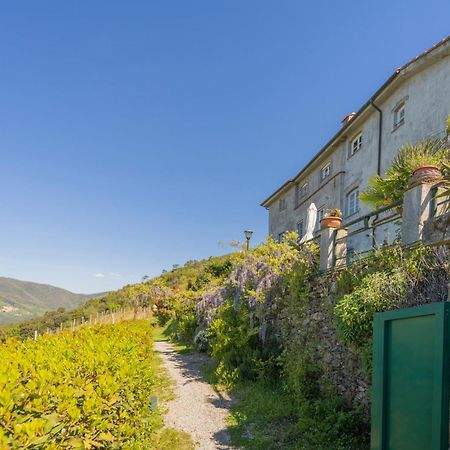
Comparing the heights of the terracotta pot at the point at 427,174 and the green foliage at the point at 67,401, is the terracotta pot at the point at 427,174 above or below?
above

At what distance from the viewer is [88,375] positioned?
3.17m

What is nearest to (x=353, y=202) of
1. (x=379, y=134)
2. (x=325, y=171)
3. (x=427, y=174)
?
(x=379, y=134)

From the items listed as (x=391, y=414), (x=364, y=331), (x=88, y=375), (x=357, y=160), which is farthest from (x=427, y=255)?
(x=357, y=160)

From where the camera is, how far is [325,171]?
714 inches

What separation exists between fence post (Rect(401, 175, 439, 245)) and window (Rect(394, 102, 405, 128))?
8.57 m

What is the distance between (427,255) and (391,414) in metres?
2.05

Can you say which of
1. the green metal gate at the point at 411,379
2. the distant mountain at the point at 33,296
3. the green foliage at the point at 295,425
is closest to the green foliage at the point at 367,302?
the green metal gate at the point at 411,379

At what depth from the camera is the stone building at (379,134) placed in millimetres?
10492

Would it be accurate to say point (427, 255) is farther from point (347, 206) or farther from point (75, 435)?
point (347, 206)

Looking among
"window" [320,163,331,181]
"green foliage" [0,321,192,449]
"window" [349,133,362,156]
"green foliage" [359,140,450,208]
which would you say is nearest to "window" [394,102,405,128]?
"window" [349,133,362,156]

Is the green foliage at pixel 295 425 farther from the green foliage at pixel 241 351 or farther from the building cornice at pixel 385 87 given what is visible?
the building cornice at pixel 385 87

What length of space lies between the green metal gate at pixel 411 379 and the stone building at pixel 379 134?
3.76 metres

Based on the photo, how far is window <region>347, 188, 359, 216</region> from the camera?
14748mm

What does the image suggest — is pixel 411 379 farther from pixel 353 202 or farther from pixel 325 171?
pixel 325 171
